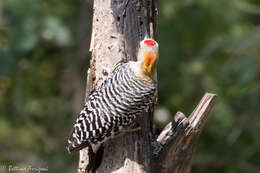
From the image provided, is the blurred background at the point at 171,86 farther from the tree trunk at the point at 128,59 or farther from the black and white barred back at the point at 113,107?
the black and white barred back at the point at 113,107

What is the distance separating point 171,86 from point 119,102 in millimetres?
4689

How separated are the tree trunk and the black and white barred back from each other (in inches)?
6.7

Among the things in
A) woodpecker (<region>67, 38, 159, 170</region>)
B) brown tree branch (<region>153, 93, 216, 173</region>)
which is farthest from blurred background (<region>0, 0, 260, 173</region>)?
woodpecker (<region>67, 38, 159, 170</region>)

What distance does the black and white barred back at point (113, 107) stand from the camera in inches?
Answer: 149

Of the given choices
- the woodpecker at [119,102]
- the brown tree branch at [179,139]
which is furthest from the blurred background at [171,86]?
the woodpecker at [119,102]

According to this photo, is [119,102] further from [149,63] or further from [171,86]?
[171,86]

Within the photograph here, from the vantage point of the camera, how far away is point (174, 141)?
3969 millimetres

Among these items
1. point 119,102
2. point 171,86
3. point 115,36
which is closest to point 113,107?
point 119,102

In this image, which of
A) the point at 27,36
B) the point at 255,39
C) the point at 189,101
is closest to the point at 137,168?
the point at 27,36

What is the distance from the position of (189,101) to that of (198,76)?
550 mm

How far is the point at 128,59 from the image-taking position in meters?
4.07

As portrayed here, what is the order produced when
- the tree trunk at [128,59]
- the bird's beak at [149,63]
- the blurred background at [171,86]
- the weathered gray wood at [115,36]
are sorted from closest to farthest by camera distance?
the bird's beak at [149,63], the tree trunk at [128,59], the weathered gray wood at [115,36], the blurred background at [171,86]

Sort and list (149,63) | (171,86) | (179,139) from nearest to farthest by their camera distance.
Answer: (149,63), (179,139), (171,86)

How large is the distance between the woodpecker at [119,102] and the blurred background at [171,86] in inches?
137
